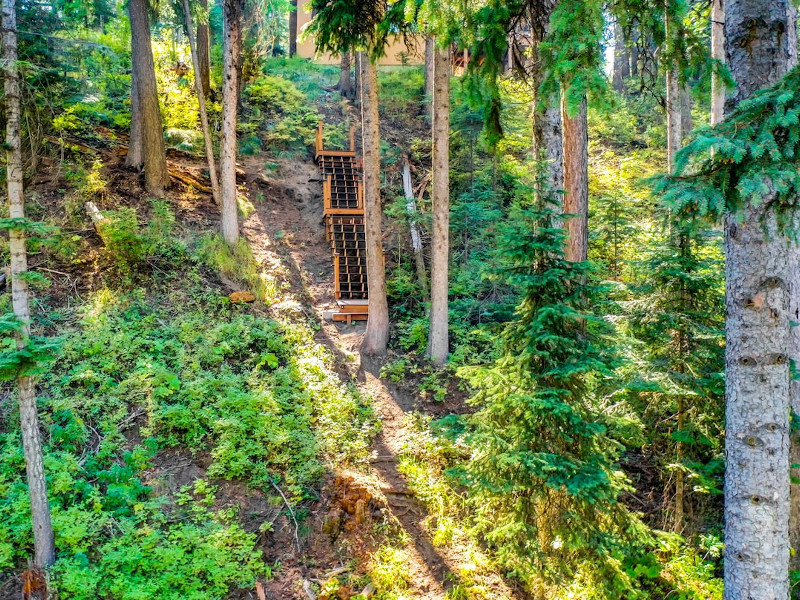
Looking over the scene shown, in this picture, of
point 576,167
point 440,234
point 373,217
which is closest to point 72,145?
point 373,217

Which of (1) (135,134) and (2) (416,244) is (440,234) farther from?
(1) (135,134)

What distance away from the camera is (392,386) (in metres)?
9.62

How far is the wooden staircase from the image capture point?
1161cm

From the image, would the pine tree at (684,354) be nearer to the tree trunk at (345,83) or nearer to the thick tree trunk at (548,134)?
the thick tree trunk at (548,134)

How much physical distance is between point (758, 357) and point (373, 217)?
7659mm

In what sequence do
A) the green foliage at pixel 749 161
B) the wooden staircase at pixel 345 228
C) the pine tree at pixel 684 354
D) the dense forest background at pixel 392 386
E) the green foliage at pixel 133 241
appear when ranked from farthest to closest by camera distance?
the wooden staircase at pixel 345 228, the green foliage at pixel 133 241, the pine tree at pixel 684 354, the dense forest background at pixel 392 386, the green foliage at pixel 749 161

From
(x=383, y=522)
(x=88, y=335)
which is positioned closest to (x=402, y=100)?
(x=88, y=335)

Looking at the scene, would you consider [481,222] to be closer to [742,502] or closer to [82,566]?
[742,502]

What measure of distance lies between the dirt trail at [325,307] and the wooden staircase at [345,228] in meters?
0.36

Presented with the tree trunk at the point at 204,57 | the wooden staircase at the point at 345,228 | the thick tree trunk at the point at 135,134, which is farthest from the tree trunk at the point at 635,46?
the tree trunk at the point at 204,57

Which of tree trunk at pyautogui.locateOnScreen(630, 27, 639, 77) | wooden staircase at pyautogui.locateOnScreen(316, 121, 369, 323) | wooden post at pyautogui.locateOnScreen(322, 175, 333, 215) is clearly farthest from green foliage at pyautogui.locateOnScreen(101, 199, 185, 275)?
tree trunk at pyautogui.locateOnScreen(630, 27, 639, 77)

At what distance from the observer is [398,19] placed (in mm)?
8648

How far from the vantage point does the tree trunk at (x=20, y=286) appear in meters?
5.23

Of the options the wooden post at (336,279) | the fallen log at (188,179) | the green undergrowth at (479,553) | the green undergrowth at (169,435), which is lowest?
the green undergrowth at (479,553)
